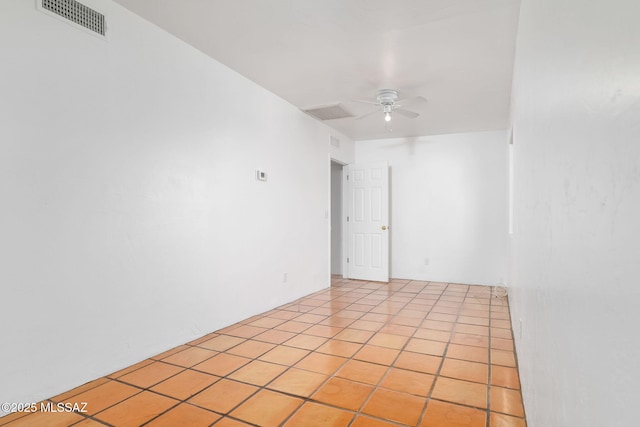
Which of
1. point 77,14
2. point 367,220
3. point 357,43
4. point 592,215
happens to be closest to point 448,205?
point 367,220

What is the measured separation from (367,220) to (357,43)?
12.1ft

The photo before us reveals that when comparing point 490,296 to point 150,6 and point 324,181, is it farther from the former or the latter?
point 150,6

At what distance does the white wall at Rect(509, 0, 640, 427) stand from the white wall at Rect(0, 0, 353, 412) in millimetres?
2561

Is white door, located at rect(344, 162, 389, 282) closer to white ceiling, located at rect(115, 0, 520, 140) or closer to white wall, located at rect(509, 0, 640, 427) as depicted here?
white ceiling, located at rect(115, 0, 520, 140)

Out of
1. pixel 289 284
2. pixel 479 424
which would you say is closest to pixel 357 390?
pixel 479 424

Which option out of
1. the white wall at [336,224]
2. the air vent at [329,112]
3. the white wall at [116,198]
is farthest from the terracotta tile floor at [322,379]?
the white wall at [336,224]

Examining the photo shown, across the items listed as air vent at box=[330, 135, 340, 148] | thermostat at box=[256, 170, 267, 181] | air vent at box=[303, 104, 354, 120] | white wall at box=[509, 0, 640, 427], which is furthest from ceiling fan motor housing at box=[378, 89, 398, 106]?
white wall at box=[509, 0, 640, 427]

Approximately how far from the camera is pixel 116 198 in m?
2.50

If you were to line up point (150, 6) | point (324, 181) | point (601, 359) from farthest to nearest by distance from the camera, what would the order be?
point (324, 181)
point (150, 6)
point (601, 359)

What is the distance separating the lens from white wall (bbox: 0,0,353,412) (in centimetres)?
200

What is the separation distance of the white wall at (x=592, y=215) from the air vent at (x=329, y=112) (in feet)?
11.8

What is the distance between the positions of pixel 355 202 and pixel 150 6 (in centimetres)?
450

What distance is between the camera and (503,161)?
5738mm

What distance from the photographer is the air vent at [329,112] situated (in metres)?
4.70
